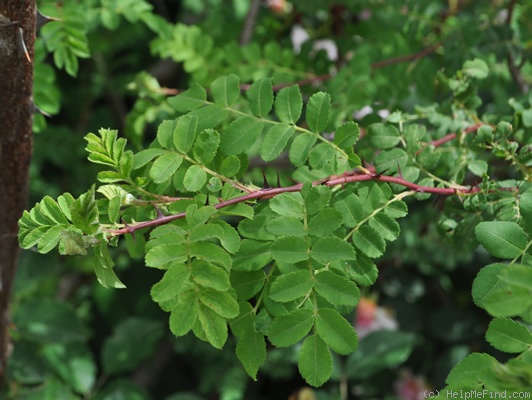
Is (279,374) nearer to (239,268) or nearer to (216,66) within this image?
(216,66)

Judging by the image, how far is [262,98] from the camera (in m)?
1.00

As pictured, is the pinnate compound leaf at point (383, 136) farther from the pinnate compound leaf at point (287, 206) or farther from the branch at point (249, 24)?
the branch at point (249, 24)

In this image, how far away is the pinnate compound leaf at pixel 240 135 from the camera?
3.12 ft

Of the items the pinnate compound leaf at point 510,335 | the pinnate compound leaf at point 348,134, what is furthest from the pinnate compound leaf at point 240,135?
the pinnate compound leaf at point 510,335

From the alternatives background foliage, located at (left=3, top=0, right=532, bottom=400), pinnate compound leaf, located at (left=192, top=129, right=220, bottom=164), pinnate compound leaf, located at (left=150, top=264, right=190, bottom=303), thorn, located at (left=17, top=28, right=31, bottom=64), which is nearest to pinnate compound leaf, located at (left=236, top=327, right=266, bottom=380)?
background foliage, located at (left=3, top=0, right=532, bottom=400)

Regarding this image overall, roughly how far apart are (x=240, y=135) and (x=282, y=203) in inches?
5.9

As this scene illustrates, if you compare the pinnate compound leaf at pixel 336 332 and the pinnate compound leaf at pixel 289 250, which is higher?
the pinnate compound leaf at pixel 289 250

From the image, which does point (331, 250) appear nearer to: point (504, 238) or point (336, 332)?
point (336, 332)

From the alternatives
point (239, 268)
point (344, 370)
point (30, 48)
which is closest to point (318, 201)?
point (239, 268)

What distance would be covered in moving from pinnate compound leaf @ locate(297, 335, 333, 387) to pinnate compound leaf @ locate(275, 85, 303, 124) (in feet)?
1.04

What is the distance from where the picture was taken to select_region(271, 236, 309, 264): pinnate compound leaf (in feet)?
2.74

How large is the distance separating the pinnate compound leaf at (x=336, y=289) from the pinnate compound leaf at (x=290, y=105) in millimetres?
248

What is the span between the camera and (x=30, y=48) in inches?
37.7

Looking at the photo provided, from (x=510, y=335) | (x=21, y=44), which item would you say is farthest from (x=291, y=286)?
(x=21, y=44)
